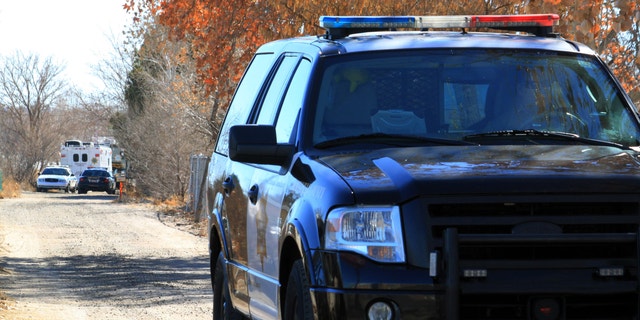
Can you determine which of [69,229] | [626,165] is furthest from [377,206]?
[69,229]

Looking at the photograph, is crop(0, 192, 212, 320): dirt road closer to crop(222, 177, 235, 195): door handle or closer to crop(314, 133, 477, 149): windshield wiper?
crop(222, 177, 235, 195): door handle

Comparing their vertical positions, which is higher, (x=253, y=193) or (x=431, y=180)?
(x=431, y=180)

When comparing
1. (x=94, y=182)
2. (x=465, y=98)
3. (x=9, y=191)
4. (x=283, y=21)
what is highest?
(x=283, y=21)

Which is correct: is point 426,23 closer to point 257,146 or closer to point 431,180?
point 257,146

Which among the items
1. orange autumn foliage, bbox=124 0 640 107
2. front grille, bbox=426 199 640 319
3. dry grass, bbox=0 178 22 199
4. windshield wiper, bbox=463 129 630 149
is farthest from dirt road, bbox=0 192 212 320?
dry grass, bbox=0 178 22 199

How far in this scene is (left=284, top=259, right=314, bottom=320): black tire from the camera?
528 cm

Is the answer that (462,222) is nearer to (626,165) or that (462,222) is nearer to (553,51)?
(626,165)

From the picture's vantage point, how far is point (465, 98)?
→ 6211 mm

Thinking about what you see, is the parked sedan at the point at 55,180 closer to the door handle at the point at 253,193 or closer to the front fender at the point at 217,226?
the front fender at the point at 217,226

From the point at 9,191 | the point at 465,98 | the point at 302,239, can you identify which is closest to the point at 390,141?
the point at 465,98

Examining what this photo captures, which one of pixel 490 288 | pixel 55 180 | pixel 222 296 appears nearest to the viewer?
pixel 490 288

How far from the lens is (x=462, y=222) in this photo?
4.87m

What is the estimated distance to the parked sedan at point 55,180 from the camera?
7038 cm

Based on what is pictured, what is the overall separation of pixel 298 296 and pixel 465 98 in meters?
1.43
